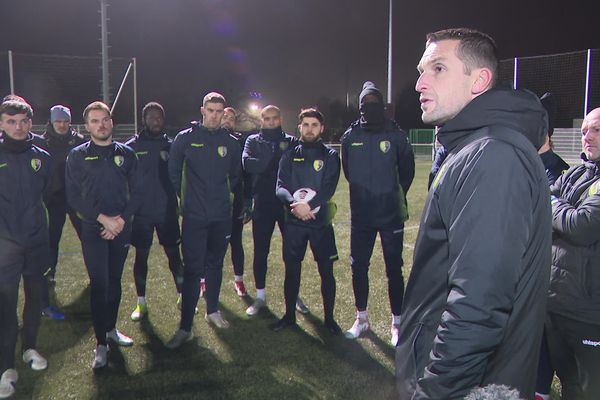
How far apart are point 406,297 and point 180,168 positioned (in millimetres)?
3544

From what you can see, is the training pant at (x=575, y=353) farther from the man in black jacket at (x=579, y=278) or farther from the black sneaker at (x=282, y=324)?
the black sneaker at (x=282, y=324)

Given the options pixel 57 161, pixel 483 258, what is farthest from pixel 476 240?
pixel 57 161

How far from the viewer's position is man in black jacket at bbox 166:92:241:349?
15.1 feet

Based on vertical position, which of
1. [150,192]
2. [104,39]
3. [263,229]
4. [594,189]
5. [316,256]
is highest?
[104,39]

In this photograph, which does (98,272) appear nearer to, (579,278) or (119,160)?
(119,160)

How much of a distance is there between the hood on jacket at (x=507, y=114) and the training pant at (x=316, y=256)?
3.35 metres

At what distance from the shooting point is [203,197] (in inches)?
184

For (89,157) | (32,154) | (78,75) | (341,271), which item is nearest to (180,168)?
(89,157)

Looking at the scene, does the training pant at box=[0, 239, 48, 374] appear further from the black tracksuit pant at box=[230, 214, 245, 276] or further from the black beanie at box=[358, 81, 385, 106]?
the black beanie at box=[358, 81, 385, 106]

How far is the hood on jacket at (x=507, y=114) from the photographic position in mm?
1438

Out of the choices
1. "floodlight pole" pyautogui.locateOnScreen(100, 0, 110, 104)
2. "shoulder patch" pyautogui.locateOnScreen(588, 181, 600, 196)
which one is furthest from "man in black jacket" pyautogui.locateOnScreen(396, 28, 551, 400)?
"floodlight pole" pyautogui.locateOnScreen(100, 0, 110, 104)

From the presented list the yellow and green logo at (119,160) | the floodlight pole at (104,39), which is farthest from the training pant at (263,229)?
the floodlight pole at (104,39)

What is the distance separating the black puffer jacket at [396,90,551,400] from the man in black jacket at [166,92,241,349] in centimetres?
332

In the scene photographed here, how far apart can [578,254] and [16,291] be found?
3.87 m
